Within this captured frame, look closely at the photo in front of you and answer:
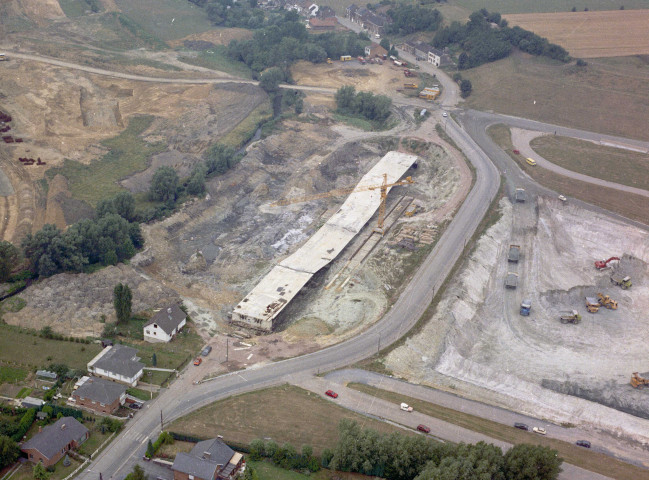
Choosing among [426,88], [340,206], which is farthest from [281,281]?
[426,88]

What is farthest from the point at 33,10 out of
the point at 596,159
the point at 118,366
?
the point at 596,159

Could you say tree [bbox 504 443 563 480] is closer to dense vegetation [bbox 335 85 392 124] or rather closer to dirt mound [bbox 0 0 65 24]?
dense vegetation [bbox 335 85 392 124]

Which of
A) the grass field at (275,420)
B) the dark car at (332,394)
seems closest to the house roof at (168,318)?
the grass field at (275,420)

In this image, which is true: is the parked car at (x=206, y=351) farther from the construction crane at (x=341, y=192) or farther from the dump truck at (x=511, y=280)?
the construction crane at (x=341, y=192)

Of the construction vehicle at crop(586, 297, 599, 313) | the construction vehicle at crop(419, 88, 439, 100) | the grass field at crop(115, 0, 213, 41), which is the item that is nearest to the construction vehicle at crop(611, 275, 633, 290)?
the construction vehicle at crop(586, 297, 599, 313)

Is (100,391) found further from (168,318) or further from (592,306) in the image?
(592,306)

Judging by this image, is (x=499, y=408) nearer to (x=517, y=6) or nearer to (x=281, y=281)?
(x=281, y=281)
